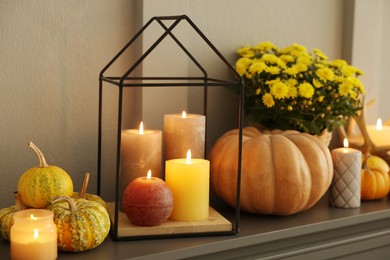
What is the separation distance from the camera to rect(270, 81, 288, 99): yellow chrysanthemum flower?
1489mm

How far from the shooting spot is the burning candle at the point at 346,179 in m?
1.55

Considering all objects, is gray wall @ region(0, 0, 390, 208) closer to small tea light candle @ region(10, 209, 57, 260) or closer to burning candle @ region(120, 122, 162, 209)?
burning candle @ region(120, 122, 162, 209)

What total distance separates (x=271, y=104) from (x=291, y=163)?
0.18 metres

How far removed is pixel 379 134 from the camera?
6.00 feet

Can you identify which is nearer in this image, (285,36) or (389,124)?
(285,36)

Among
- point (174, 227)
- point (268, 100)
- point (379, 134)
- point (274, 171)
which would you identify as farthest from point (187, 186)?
point (379, 134)

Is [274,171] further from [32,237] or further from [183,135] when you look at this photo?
[32,237]

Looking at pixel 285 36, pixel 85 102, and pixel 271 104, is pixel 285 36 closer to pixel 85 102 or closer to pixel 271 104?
pixel 271 104

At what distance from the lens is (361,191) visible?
1636 millimetres

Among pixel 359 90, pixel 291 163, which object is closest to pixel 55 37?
pixel 291 163

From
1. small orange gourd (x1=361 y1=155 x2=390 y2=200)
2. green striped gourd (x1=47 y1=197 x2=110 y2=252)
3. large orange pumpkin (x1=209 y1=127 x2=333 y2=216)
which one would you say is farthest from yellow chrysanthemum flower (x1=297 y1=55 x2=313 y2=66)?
green striped gourd (x1=47 y1=197 x2=110 y2=252)

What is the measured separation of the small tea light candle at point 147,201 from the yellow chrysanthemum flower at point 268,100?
0.38m

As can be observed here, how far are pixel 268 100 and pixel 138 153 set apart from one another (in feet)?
1.20

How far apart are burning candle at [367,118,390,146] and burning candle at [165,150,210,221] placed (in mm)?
714
